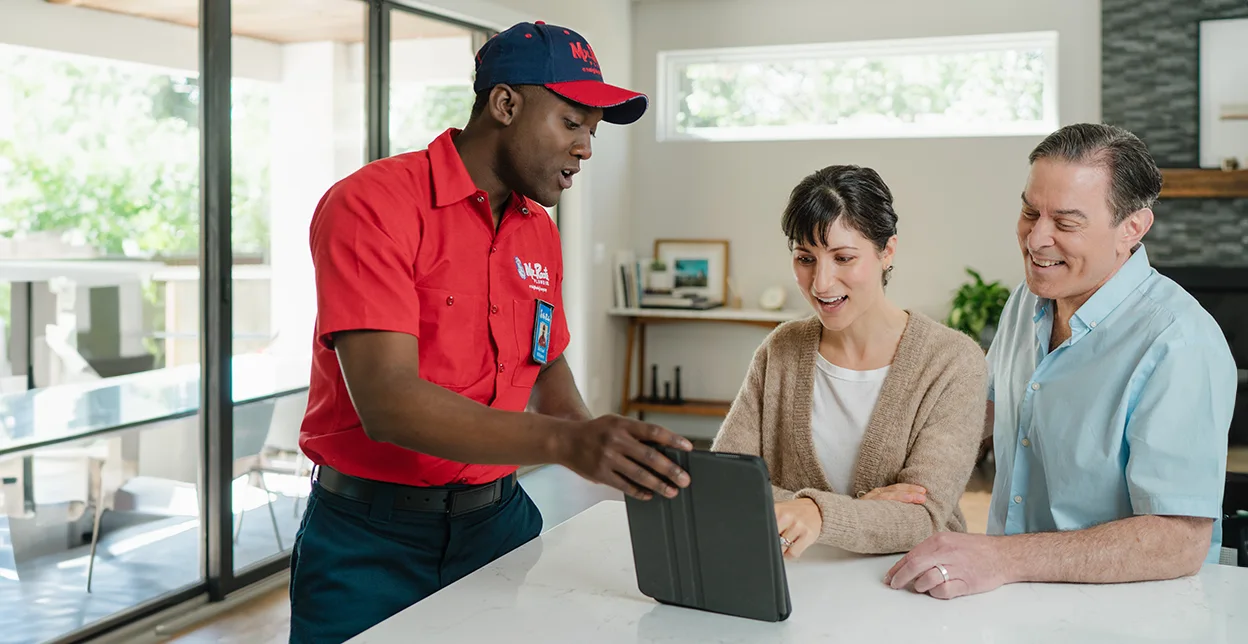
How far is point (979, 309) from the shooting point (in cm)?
586

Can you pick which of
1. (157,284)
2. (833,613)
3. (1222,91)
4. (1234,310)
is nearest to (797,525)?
(833,613)

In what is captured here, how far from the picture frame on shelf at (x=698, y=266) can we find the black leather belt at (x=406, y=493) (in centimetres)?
489

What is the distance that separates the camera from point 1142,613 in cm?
137

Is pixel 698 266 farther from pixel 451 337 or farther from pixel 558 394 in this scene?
pixel 451 337

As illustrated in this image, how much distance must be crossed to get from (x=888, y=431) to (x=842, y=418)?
0.10 m

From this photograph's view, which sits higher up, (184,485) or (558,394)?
(558,394)

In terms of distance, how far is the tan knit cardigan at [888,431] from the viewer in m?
1.62

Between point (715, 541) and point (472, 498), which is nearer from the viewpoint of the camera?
point (715, 541)

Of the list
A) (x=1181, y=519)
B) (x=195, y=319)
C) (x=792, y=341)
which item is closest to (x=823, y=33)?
(x=195, y=319)

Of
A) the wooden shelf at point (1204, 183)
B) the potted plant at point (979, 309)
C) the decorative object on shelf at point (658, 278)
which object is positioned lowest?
the potted plant at point (979, 309)

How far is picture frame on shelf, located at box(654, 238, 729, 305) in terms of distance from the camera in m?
6.65

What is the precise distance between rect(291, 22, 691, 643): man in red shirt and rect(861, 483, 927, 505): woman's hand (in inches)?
23.7

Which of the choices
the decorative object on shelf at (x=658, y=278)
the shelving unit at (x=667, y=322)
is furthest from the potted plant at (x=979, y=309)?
the decorative object on shelf at (x=658, y=278)

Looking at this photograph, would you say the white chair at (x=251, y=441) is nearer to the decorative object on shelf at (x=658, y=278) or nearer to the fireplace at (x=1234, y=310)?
the decorative object on shelf at (x=658, y=278)
